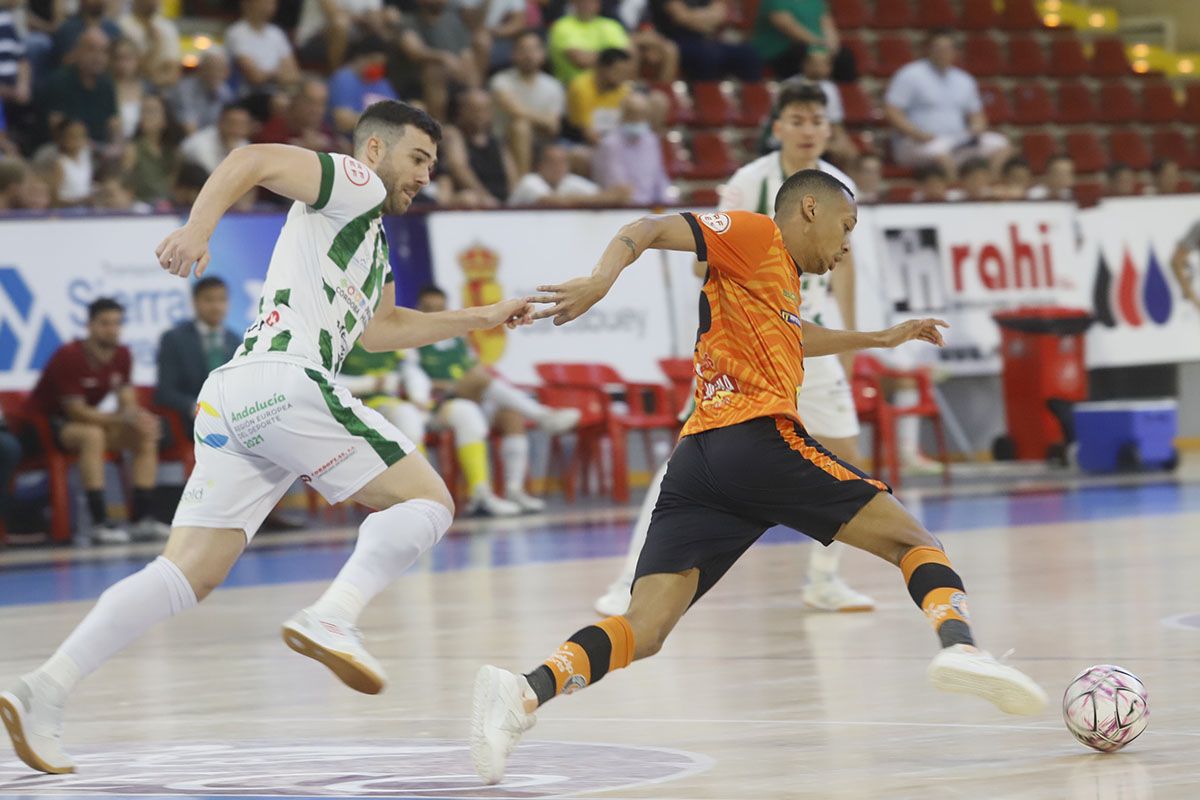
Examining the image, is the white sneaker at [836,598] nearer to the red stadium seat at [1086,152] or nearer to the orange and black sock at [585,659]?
the orange and black sock at [585,659]

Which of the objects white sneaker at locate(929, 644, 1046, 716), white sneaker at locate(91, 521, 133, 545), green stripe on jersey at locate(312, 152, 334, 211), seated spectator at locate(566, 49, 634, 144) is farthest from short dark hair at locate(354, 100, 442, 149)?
seated spectator at locate(566, 49, 634, 144)

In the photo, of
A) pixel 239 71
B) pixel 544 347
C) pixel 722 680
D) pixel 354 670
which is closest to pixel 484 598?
pixel 722 680

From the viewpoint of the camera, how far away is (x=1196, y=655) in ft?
24.6

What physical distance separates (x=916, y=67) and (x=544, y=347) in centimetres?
692

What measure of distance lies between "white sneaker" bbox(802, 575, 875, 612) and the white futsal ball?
148 inches

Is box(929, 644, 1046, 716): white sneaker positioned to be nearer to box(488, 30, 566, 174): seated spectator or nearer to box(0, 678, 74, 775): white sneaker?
box(0, 678, 74, 775): white sneaker

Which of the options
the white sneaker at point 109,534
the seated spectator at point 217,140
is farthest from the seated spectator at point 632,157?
the white sneaker at point 109,534

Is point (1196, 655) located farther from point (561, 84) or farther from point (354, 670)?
point (561, 84)

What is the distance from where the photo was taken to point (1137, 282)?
20312 millimetres

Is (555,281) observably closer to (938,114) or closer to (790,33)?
(790,33)

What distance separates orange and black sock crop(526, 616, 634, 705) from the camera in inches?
215

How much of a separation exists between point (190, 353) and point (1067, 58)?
14.3m

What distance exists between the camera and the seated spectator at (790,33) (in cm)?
2172

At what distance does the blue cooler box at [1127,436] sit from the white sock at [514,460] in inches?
235
